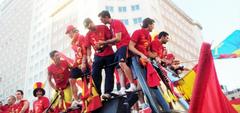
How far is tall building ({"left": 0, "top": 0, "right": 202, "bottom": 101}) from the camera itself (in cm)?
5450

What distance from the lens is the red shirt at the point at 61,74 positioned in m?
7.17

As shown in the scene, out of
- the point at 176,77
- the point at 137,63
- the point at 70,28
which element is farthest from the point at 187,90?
the point at 70,28

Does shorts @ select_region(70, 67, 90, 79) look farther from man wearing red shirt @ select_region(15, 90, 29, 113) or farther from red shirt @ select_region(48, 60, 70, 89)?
man wearing red shirt @ select_region(15, 90, 29, 113)

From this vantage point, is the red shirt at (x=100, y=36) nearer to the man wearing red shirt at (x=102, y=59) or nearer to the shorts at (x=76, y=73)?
the man wearing red shirt at (x=102, y=59)

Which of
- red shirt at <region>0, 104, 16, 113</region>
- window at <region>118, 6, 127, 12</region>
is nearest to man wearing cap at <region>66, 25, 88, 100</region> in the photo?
red shirt at <region>0, 104, 16, 113</region>

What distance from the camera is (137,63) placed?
5.27m

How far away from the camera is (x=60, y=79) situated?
23.6 ft

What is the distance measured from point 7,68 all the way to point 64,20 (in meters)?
29.1

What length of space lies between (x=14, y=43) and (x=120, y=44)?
288ft

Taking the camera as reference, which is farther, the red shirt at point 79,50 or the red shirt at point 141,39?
the red shirt at point 79,50

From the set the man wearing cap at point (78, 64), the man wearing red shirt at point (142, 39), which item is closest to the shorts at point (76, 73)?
the man wearing cap at point (78, 64)

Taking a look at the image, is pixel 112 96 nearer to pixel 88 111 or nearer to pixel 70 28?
pixel 88 111

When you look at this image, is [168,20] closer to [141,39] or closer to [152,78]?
[141,39]

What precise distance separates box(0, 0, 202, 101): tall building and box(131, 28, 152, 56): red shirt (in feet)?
139
